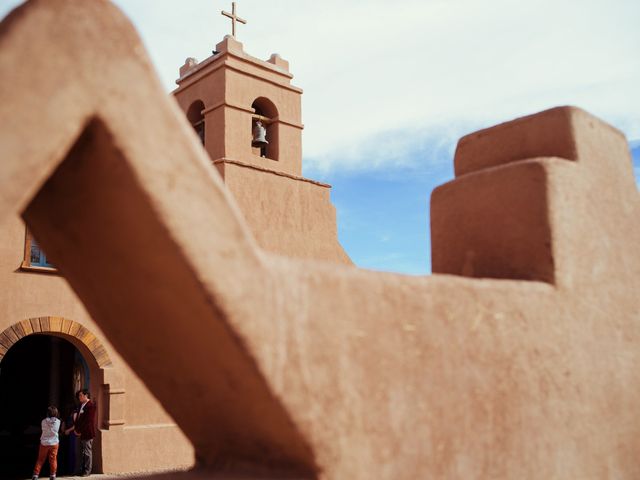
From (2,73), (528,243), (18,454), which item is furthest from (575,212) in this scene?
(18,454)

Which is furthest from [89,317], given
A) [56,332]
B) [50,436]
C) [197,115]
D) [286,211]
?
[197,115]

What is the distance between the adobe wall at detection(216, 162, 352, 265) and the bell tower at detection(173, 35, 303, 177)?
253 millimetres

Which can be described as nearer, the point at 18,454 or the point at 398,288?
the point at 398,288

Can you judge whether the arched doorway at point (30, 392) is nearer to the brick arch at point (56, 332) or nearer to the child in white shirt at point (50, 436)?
the brick arch at point (56, 332)

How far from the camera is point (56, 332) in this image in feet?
29.8

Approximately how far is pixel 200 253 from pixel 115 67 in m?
0.59

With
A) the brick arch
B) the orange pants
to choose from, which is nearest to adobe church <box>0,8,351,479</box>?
the brick arch

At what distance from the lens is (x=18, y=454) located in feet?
43.1

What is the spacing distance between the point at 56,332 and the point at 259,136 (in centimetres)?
475

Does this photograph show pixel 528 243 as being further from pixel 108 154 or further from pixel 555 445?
pixel 108 154

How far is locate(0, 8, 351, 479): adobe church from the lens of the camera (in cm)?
907

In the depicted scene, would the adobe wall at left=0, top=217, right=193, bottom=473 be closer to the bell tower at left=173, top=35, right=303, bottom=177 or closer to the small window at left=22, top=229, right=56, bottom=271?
the small window at left=22, top=229, right=56, bottom=271

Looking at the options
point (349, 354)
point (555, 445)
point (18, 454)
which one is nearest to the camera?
point (349, 354)

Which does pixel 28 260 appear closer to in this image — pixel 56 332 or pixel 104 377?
pixel 56 332
